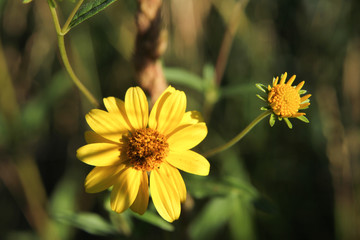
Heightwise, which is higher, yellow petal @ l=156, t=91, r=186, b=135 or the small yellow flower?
the small yellow flower

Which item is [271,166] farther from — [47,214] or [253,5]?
[47,214]

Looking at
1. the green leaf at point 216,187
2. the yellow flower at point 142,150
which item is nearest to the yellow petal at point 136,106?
the yellow flower at point 142,150

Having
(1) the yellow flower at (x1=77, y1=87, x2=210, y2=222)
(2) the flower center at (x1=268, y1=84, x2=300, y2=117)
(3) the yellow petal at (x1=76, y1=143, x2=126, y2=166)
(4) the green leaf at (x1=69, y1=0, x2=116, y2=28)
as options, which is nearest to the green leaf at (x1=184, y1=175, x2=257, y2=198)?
(1) the yellow flower at (x1=77, y1=87, x2=210, y2=222)

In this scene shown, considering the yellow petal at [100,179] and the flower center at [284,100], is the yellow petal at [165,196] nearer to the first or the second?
the yellow petal at [100,179]

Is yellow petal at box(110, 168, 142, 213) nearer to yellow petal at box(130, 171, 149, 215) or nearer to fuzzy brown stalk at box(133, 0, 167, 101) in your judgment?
yellow petal at box(130, 171, 149, 215)

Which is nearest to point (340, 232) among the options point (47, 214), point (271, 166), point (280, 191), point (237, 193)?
point (280, 191)

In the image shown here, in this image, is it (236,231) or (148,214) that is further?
(236,231)

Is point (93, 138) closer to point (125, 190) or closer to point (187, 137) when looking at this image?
point (125, 190)

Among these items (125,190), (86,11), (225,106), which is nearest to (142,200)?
(125,190)
